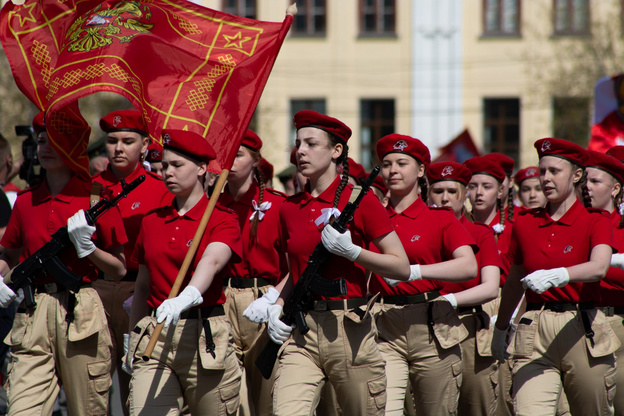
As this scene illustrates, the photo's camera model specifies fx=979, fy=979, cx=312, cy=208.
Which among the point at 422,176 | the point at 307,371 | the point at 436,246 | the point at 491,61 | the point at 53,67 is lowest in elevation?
the point at 307,371

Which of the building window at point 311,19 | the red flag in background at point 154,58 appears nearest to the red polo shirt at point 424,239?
the red flag in background at point 154,58

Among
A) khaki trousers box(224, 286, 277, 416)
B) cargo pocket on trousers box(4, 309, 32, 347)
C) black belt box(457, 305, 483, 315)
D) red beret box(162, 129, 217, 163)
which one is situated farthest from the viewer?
khaki trousers box(224, 286, 277, 416)

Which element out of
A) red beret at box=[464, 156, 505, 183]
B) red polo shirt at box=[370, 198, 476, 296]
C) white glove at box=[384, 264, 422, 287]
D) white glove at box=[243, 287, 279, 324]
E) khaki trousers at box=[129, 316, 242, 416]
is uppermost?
red beret at box=[464, 156, 505, 183]

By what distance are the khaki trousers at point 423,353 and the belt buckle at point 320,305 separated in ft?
3.16

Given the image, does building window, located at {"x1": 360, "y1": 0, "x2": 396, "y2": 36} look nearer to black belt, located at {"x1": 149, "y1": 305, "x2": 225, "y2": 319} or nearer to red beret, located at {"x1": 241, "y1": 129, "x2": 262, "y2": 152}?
red beret, located at {"x1": 241, "y1": 129, "x2": 262, "y2": 152}

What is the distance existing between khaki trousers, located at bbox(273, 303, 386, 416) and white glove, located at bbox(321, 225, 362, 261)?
0.45 meters

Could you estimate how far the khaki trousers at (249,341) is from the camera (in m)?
7.41

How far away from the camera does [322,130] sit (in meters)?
5.80

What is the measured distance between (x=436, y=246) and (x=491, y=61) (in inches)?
945

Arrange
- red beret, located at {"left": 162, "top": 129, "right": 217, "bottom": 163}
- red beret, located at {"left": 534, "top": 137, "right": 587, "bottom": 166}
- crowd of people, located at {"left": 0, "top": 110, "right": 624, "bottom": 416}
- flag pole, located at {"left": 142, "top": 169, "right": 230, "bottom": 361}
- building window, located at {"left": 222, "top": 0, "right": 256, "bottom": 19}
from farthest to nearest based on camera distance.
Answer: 1. building window, located at {"left": 222, "top": 0, "right": 256, "bottom": 19}
2. red beret, located at {"left": 534, "top": 137, "right": 587, "bottom": 166}
3. red beret, located at {"left": 162, "top": 129, "right": 217, "bottom": 163}
4. crowd of people, located at {"left": 0, "top": 110, "right": 624, "bottom": 416}
5. flag pole, located at {"left": 142, "top": 169, "right": 230, "bottom": 361}

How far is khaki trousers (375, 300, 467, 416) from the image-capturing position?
647 centimetres

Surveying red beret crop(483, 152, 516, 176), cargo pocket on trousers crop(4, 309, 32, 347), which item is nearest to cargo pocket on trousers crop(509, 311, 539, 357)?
red beret crop(483, 152, 516, 176)

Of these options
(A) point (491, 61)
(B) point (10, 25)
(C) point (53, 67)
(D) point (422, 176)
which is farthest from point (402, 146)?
(A) point (491, 61)

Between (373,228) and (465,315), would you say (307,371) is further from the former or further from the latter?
(465,315)
